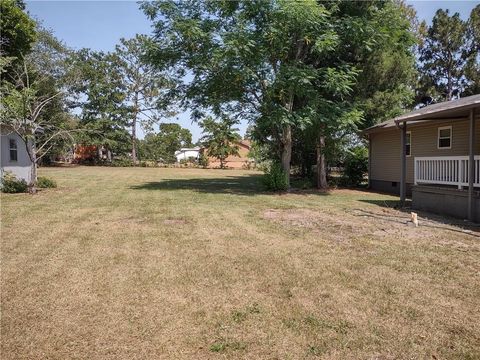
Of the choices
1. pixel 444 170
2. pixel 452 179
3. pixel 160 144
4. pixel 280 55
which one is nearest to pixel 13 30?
pixel 280 55

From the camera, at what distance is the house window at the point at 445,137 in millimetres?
14799

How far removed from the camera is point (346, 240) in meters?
7.12

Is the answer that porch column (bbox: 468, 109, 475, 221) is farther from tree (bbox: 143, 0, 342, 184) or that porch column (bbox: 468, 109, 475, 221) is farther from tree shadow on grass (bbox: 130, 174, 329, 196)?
tree shadow on grass (bbox: 130, 174, 329, 196)

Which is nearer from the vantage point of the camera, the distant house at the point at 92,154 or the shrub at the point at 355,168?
→ the shrub at the point at 355,168

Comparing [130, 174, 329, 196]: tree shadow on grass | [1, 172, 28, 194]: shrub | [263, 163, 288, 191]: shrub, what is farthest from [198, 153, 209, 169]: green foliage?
[1, 172, 28, 194]: shrub

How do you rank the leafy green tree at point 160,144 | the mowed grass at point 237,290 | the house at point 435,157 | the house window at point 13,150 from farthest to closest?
the leafy green tree at point 160,144 → the house window at point 13,150 → the house at point 435,157 → the mowed grass at point 237,290

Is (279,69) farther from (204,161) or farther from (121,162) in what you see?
(121,162)

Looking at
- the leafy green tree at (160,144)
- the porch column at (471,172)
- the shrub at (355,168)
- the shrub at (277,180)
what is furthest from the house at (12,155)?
the leafy green tree at (160,144)

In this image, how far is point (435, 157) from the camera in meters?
A: 11.4

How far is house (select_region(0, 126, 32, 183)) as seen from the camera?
51.4 ft

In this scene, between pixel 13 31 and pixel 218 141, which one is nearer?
pixel 13 31

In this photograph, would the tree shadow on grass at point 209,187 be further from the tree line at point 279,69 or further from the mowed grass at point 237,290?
the mowed grass at point 237,290

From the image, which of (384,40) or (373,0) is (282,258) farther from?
(373,0)

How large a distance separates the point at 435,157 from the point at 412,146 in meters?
6.13
